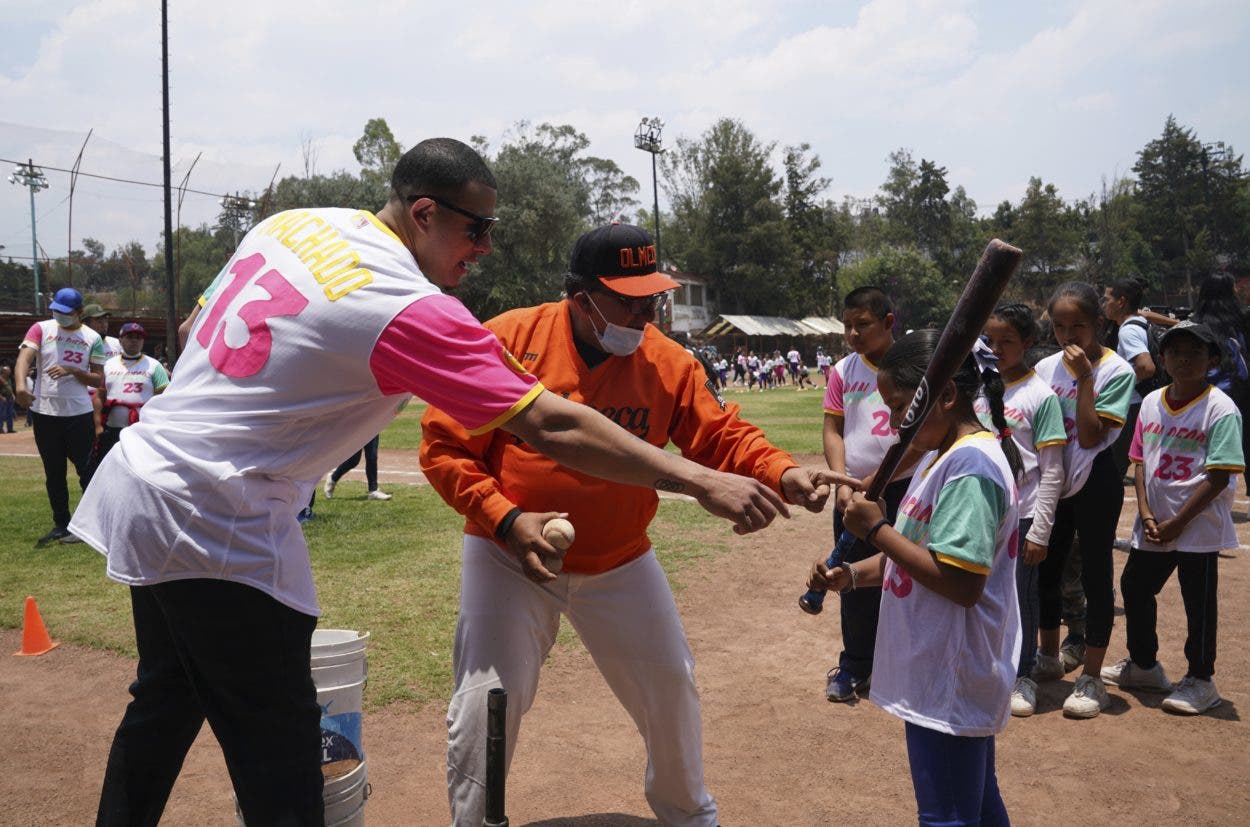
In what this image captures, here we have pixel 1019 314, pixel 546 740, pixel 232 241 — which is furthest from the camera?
pixel 232 241

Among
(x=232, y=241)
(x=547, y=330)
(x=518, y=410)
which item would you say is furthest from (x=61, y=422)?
(x=232, y=241)

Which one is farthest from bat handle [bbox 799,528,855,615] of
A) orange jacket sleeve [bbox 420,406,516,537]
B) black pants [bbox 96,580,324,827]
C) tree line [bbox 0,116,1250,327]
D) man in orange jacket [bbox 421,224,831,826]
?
tree line [bbox 0,116,1250,327]

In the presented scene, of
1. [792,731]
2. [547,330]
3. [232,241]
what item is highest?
[232,241]

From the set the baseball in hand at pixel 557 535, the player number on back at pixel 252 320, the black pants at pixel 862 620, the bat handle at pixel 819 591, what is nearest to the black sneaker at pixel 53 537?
the black pants at pixel 862 620

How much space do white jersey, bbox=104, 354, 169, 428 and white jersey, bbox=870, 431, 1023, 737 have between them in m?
8.93

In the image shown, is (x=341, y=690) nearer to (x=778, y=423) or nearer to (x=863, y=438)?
(x=863, y=438)

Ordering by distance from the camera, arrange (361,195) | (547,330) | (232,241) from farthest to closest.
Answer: (361,195) → (232,241) → (547,330)

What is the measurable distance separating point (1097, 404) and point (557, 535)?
3964 millimetres

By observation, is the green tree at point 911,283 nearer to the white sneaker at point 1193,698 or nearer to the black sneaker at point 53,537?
the black sneaker at point 53,537

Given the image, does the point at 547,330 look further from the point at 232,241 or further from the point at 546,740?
the point at 232,241

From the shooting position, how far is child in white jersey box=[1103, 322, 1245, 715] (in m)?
5.07

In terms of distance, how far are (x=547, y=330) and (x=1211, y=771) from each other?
3.75 m

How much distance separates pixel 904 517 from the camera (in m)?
3.06

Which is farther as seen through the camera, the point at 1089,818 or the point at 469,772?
the point at 1089,818
